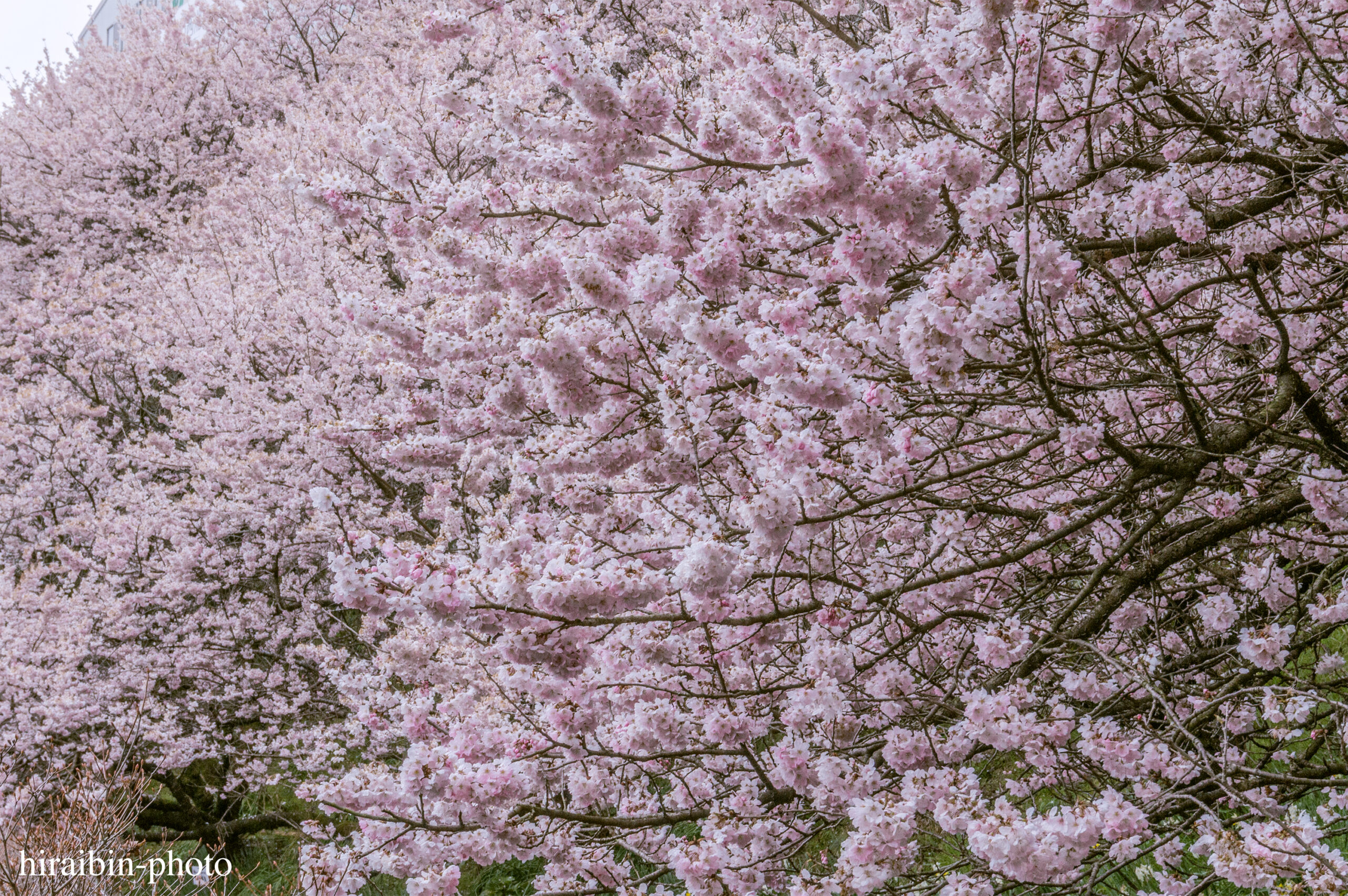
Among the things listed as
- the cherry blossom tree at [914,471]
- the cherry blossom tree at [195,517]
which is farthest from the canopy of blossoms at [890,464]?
the cherry blossom tree at [195,517]

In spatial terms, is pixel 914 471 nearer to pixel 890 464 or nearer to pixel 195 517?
pixel 890 464

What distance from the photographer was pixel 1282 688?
2.67m

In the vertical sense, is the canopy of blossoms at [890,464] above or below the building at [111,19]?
below

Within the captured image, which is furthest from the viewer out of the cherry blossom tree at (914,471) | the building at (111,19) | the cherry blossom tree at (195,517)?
Answer: the building at (111,19)

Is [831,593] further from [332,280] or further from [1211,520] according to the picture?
[332,280]

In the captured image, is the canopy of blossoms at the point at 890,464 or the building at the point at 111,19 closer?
the canopy of blossoms at the point at 890,464

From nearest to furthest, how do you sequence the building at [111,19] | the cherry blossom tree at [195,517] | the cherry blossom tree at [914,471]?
the cherry blossom tree at [914,471] < the cherry blossom tree at [195,517] < the building at [111,19]

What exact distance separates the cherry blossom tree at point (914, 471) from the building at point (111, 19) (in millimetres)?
21697

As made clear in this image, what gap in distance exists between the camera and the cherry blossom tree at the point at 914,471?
303 cm

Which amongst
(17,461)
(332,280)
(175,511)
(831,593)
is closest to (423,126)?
(332,280)

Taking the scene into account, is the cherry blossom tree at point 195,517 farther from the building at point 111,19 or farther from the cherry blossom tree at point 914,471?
the building at point 111,19

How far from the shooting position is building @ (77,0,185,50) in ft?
72.2

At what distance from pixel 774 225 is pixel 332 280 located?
8.13 metres

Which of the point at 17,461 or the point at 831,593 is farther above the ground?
the point at 17,461
